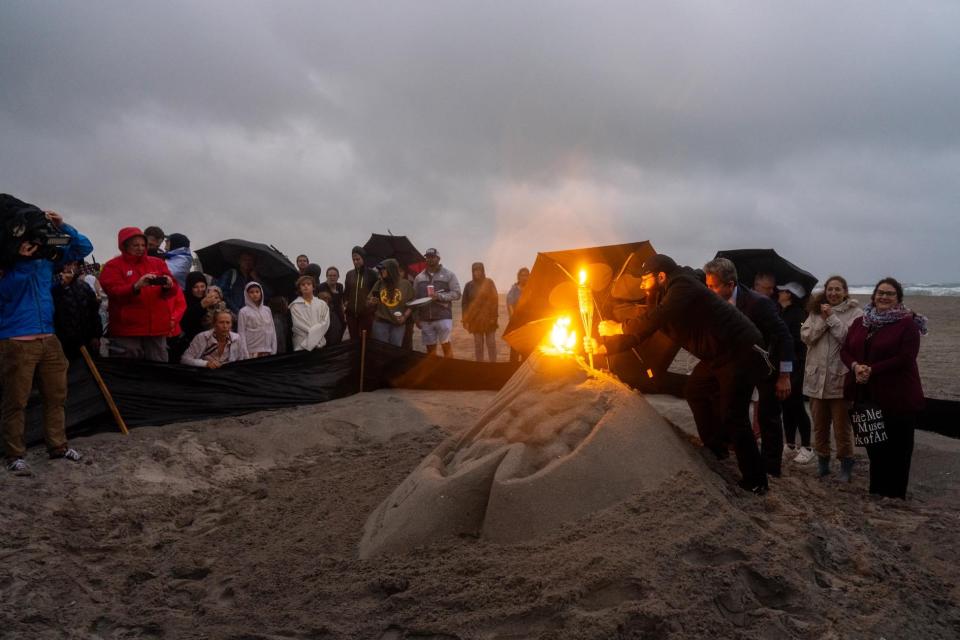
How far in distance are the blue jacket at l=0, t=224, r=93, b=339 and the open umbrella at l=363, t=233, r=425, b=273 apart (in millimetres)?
5897

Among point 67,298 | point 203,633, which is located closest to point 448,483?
point 203,633

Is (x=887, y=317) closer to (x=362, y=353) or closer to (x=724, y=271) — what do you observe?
(x=724, y=271)

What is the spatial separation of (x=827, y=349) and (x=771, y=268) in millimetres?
1139

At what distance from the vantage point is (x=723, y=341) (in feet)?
14.6

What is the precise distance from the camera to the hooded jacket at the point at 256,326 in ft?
23.3

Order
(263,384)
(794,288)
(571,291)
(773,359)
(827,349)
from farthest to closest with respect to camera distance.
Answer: (571,291), (263,384), (794,288), (827,349), (773,359)

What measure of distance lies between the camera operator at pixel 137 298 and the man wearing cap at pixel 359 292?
265 centimetres

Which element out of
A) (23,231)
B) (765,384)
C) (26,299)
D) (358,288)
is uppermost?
(23,231)

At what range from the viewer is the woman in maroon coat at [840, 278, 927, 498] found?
177 inches

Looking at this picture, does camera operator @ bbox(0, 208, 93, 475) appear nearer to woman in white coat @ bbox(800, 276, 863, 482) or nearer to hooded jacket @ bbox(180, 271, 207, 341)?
hooded jacket @ bbox(180, 271, 207, 341)

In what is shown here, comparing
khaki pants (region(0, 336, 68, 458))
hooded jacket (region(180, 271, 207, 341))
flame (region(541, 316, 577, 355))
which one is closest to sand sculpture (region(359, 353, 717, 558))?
flame (region(541, 316, 577, 355))

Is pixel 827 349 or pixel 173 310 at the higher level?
pixel 173 310

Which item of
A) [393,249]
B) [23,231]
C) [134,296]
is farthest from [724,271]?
[393,249]

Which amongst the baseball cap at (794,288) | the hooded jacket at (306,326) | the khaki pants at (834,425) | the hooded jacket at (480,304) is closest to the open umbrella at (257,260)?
the hooded jacket at (306,326)
